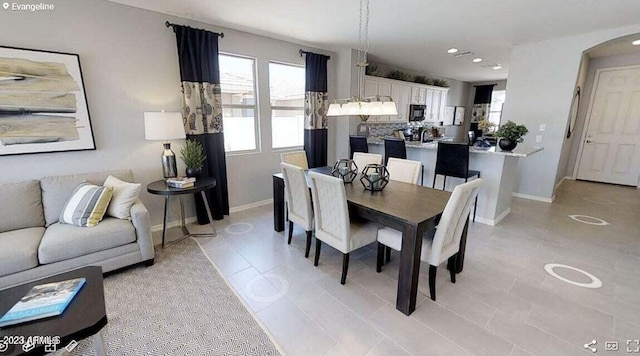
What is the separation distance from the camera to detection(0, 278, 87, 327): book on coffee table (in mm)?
1300

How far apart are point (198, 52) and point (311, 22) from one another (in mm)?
1431

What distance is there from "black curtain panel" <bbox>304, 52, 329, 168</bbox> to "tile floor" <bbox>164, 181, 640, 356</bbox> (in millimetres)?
1789

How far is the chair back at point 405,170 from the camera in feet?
9.54

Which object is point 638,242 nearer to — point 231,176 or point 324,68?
point 324,68

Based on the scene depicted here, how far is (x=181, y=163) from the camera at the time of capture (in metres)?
3.41

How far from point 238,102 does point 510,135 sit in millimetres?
3647

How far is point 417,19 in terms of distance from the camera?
3289mm

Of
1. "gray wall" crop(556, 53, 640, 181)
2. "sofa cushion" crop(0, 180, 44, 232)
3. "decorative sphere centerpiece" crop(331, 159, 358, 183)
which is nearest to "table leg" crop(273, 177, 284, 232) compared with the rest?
"decorative sphere centerpiece" crop(331, 159, 358, 183)

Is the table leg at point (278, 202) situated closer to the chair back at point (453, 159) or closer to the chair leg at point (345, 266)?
the chair leg at point (345, 266)

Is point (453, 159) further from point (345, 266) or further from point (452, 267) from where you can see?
point (345, 266)

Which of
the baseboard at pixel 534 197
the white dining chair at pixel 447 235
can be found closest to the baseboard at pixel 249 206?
the white dining chair at pixel 447 235

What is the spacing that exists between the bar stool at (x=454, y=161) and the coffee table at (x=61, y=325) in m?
3.69

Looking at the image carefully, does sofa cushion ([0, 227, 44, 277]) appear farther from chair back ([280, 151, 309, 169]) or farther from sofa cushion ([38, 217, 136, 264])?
chair back ([280, 151, 309, 169])

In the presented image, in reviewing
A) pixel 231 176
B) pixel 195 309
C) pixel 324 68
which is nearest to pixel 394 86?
pixel 324 68
